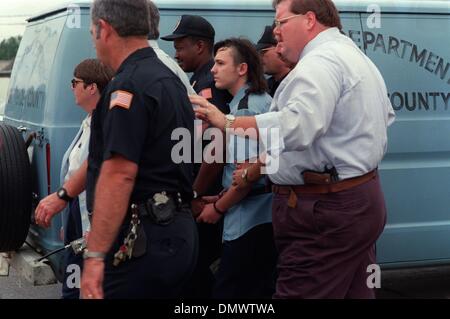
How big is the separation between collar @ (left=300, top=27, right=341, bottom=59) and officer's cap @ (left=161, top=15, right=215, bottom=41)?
1289 mm

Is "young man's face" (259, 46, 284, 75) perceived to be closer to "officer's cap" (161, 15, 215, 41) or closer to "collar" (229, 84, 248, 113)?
"collar" (229, 84, 248, 113)

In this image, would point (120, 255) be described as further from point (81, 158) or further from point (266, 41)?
point (266, 41)

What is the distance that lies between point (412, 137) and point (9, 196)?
2622mm

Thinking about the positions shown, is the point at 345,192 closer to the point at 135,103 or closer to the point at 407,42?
the point at 135,103

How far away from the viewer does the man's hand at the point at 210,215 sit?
4027 millimetres

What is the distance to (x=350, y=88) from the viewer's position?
9.91 ft

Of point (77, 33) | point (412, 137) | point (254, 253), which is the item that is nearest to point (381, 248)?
point (412, 137)

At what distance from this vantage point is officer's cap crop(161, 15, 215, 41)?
4.36 metres

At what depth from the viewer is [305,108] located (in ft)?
9.51

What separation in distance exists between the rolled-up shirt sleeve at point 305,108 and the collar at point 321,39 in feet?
0.51

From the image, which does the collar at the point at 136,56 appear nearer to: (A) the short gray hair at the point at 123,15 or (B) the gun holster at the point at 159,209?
(A) the short gray hair at the point at 123,15

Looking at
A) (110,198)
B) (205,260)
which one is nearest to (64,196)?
(110,198)

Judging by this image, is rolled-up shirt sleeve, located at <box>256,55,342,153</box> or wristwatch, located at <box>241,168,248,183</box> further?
wristwatch, located at <box>241,168,248,183</box>

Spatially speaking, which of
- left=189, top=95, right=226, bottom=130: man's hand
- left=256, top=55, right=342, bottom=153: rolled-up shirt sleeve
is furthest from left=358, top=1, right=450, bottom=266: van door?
left=189, top=95, right=226, bottom=130: man's hand
